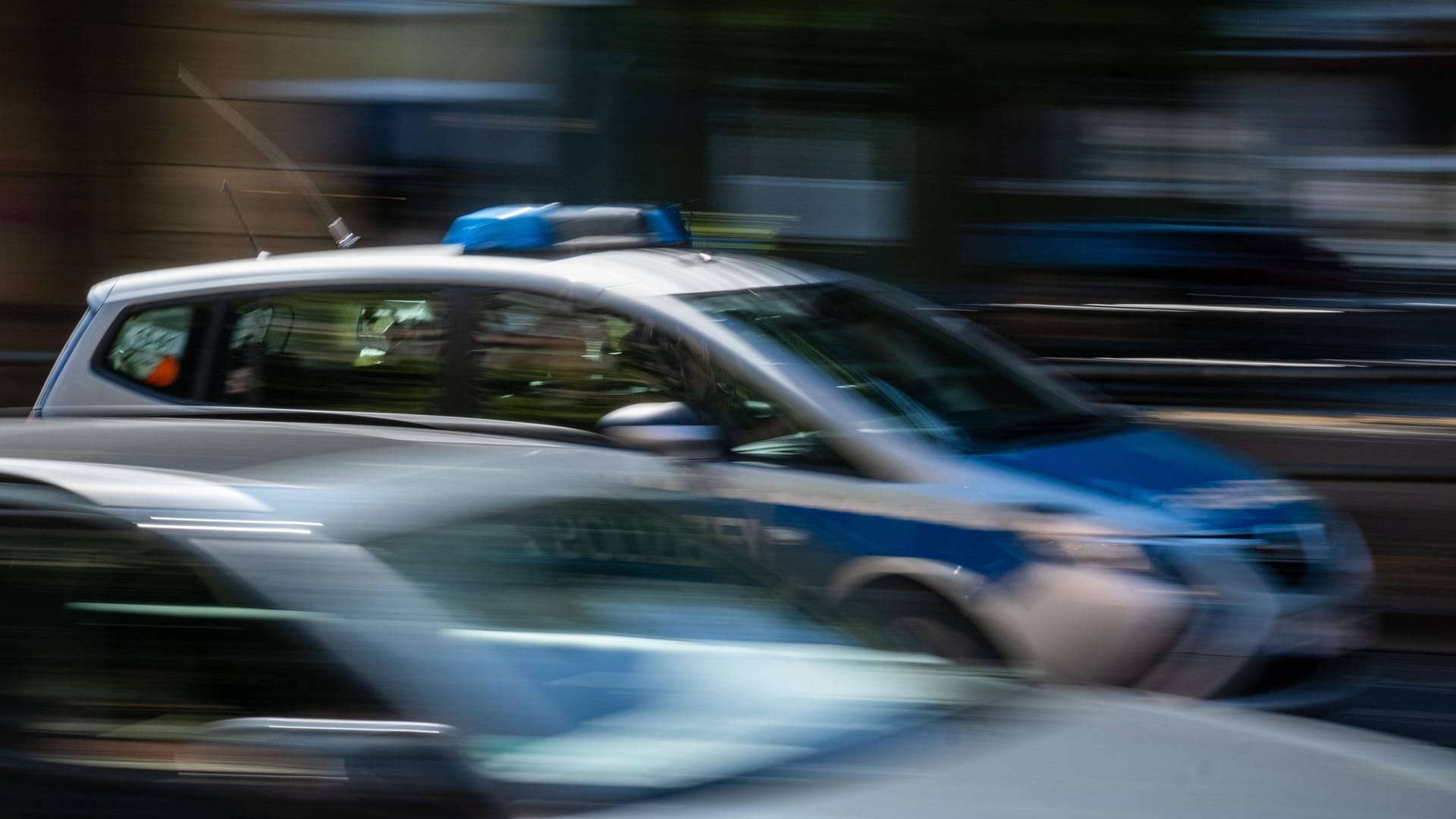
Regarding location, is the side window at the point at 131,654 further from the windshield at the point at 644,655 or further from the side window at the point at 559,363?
the side window at the point at 559,363

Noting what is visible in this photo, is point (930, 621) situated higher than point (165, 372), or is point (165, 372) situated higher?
point (165, 372)

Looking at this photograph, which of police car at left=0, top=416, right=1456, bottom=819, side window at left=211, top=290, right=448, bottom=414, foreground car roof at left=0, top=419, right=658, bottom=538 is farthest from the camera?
side window at left=211, top=290, right=448, bottom=414

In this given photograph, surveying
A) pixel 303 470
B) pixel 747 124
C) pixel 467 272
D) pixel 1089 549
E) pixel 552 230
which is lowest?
pixel 1089 549

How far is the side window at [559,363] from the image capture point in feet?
16.0

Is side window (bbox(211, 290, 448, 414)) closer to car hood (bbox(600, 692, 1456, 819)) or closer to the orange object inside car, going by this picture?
the orange object inside car

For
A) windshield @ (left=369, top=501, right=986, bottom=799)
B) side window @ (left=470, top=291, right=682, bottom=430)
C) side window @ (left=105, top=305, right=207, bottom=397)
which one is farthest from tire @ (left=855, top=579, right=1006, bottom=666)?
side window @ (left=105, top=305, right=207, bottom=397)

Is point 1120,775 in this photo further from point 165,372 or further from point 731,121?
point 731,121

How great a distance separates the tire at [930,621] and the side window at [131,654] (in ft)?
7.56

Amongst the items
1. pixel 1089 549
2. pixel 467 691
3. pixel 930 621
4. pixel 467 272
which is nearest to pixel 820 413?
A: pixel 930 621

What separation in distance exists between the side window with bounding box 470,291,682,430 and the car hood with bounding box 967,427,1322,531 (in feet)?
3.18

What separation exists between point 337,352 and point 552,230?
755 millimetres

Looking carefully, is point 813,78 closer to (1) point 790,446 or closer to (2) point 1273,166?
(2) point 1273,166

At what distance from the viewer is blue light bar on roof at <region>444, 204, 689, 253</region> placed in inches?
210

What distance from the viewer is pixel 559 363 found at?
496cm
